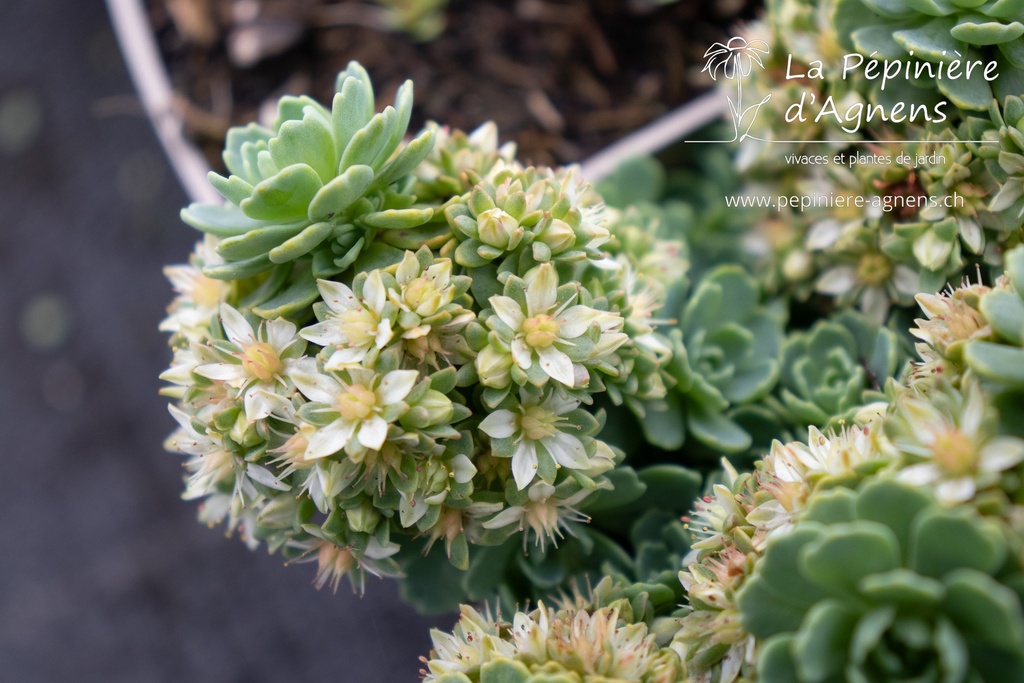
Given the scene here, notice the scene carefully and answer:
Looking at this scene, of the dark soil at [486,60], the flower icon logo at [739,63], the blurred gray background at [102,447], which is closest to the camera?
the flower icon logo at [739,63]

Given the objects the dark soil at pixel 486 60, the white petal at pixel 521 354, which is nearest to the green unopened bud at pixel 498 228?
the white petal at pixel 521 354

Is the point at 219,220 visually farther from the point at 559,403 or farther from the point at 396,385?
the point at 559,403

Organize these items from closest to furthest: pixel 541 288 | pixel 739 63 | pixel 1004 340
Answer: pixel 1004 340 → pixel 541 288 → pixel 739 63

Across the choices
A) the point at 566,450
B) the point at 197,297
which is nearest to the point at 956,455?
the point at 566,450

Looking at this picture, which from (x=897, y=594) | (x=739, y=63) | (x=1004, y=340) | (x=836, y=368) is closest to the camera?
(x=897, y=594)

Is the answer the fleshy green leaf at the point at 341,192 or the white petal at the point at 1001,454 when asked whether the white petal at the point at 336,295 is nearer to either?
the fleshy green leaf at the point at 341,192

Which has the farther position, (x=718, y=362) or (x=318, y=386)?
(x=718, y=362)

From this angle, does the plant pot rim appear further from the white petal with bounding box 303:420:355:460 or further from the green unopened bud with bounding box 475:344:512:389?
the white petal with bounding box 303:420:355:460
